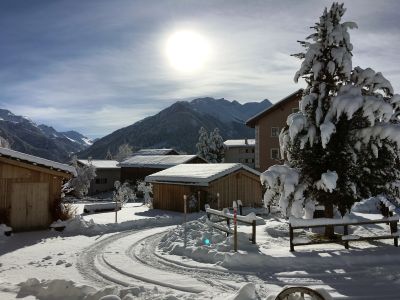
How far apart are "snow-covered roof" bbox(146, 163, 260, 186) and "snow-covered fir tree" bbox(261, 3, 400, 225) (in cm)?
1329

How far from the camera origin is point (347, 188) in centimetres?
1466

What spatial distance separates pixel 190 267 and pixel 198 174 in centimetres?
1817

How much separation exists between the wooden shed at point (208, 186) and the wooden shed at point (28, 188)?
36.0 ft

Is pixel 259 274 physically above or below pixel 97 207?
below

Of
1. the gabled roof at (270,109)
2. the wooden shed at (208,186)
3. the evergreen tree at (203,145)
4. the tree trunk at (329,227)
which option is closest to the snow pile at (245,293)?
the tree trunk at (329,227)

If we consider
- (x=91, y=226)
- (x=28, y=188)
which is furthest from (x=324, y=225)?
(x=28, y=188)

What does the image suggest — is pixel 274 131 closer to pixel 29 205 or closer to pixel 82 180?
pixel 29 205

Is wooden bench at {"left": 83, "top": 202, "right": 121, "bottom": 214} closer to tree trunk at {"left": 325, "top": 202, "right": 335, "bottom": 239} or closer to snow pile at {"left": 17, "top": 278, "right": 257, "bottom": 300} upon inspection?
tree trunk at {"left": 325, "top": 202, "right": 335, "bottom": 239}

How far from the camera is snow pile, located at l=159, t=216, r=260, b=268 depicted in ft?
40.2

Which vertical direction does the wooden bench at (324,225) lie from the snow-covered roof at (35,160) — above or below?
below

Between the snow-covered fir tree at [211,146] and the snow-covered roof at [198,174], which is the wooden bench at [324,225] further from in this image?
the snow-covered fir tree at [211,146]

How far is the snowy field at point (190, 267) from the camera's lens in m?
9.33

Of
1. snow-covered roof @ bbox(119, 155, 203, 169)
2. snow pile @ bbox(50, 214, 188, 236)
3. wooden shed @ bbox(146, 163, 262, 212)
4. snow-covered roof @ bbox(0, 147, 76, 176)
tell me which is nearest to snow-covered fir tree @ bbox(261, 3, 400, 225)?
snow pile @ bbox(50, 214, 188, 236)

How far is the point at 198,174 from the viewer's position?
98.4ft
